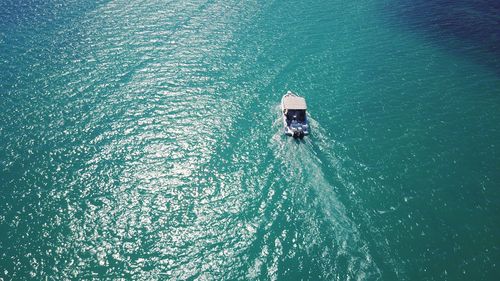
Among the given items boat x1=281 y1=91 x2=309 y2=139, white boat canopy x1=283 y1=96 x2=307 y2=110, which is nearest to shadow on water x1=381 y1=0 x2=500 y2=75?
white boat canopy x1=283 y1=96 x2=307 y2=110

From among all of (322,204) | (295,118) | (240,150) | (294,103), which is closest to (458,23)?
(294,103)

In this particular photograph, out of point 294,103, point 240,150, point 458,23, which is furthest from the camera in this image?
point 458,23

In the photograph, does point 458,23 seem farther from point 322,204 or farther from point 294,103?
point 322,204

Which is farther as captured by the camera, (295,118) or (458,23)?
(458,23)

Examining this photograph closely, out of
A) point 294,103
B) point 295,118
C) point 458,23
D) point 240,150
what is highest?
point 294,103

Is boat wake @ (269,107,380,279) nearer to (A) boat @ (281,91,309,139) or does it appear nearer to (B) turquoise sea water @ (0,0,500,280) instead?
(B) turquoise sea water @ (0,0,500,280)
